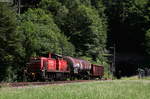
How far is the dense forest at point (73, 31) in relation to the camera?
39156 mm

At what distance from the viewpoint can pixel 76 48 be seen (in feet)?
Result: 237

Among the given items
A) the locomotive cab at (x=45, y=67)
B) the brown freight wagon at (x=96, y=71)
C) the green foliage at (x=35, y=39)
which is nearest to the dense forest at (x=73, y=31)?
the green foliage at (x=35, y=39)

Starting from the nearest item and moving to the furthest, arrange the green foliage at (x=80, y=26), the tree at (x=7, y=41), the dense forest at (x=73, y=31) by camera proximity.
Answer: the tree at (x=7, y=41) → the dense forest at (x=73, y=31) → the green foliage at (x=80, y=26)

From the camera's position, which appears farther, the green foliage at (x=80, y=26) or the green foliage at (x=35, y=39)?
the green foliage at (x=80, y=26)

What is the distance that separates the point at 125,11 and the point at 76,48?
2513 centimetres

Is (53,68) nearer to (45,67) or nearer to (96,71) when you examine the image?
(45,67)

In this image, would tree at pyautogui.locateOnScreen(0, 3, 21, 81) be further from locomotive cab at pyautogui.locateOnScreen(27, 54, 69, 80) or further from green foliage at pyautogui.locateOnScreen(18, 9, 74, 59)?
locomotive cab at pyautogui.locateOnScreen(27, 54, 69, 80)

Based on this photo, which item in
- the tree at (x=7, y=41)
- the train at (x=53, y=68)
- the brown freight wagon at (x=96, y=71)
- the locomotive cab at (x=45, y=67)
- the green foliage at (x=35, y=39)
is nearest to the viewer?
the locomotive cab at (x=45, y=67)

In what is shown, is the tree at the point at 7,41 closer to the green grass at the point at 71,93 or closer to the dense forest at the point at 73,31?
the dense forest at the point at 73,31

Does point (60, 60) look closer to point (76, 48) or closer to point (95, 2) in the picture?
point (76, 48)

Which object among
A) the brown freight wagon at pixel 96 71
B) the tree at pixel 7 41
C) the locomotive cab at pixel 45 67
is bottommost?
the brown freight wagon at pixel 96 71

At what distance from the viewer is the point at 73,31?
7481 cm

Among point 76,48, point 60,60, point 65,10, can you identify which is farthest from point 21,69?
point 65,10

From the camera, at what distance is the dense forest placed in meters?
39.2
